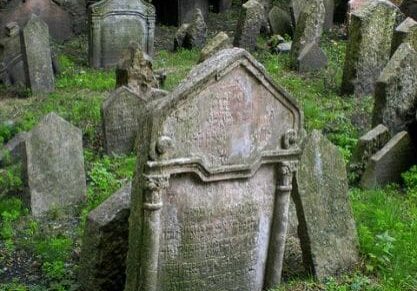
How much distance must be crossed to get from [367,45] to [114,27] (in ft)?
14.7

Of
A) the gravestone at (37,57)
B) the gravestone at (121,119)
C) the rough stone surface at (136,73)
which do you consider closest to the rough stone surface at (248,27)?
the gravestone at (37,57)

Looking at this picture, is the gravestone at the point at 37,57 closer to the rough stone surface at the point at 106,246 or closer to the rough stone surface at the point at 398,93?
the rough stone surface at the point at 398,93

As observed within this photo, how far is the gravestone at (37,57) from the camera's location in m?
11.0

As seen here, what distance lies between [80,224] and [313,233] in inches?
93.7

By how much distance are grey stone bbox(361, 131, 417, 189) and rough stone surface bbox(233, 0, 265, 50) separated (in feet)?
20.2

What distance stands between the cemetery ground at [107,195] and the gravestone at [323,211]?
0.14 m

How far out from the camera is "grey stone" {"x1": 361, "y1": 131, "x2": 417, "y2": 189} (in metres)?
8.10

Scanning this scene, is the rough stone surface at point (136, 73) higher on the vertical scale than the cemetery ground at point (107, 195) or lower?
higher

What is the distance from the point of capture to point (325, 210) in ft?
19.5

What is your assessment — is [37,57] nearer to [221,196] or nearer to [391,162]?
[391,162]


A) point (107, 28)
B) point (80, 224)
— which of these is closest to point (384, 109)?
point (80, 224)

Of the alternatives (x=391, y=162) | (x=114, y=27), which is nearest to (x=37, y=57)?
(x=114, y=27)

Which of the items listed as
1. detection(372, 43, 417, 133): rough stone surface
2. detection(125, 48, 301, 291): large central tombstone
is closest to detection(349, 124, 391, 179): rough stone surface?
detection(372, 43, 417, 133): rough stone surface

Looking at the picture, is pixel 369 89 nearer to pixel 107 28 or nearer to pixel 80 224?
pixel 107 28
